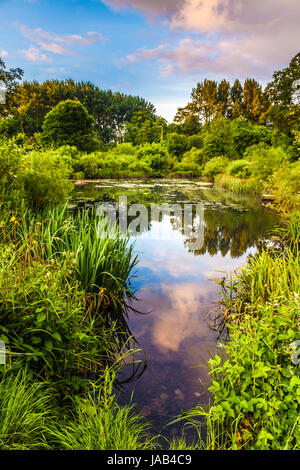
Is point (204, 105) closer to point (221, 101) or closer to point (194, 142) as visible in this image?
point (221, 101)

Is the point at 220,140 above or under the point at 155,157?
above

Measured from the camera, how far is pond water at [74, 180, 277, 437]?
228cm

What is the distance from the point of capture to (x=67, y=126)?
30422 millimetres

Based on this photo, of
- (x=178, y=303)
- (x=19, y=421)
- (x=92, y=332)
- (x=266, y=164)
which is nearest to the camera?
(x=19, y=421)

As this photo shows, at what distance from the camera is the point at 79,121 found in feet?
102

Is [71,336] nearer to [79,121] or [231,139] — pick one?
[231,139]

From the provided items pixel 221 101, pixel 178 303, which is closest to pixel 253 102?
pixel 221 101

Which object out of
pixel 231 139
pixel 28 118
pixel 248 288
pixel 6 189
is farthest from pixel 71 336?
pixel 28 118

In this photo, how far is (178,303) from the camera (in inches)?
157

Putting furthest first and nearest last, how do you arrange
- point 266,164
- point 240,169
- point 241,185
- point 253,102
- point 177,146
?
point 253,102
point 177,146
point 240,169
point 241,185
point 266,164

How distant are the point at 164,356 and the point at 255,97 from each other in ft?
171

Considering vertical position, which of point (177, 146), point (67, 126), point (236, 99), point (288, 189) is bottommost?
point (288, 189)

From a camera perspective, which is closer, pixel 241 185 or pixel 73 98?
pixel 241 185

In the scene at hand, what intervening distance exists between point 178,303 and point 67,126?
31387 mm
